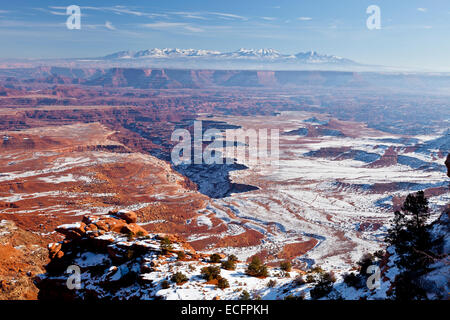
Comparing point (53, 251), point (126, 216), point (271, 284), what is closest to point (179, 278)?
point (271, 284)

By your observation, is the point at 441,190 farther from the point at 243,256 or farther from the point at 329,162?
the point at 243,256

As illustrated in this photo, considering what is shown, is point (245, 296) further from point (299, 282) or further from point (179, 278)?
point (179, 278)

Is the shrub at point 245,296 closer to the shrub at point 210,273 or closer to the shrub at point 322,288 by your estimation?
the shrub at point 210,273

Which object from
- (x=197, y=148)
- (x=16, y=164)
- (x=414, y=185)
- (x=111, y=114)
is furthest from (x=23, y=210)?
(x=111, y=114)

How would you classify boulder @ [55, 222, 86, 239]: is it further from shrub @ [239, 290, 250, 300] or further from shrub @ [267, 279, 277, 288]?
shrub @ [267, 279, 277, 288]

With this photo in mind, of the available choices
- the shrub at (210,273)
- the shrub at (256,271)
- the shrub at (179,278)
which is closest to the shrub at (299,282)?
the shrub at (256,271)

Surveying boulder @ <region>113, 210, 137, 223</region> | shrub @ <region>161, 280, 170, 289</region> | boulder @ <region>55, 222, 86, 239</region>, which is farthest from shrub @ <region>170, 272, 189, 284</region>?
boulder @ <region>113, 210, 137, 223</region>
